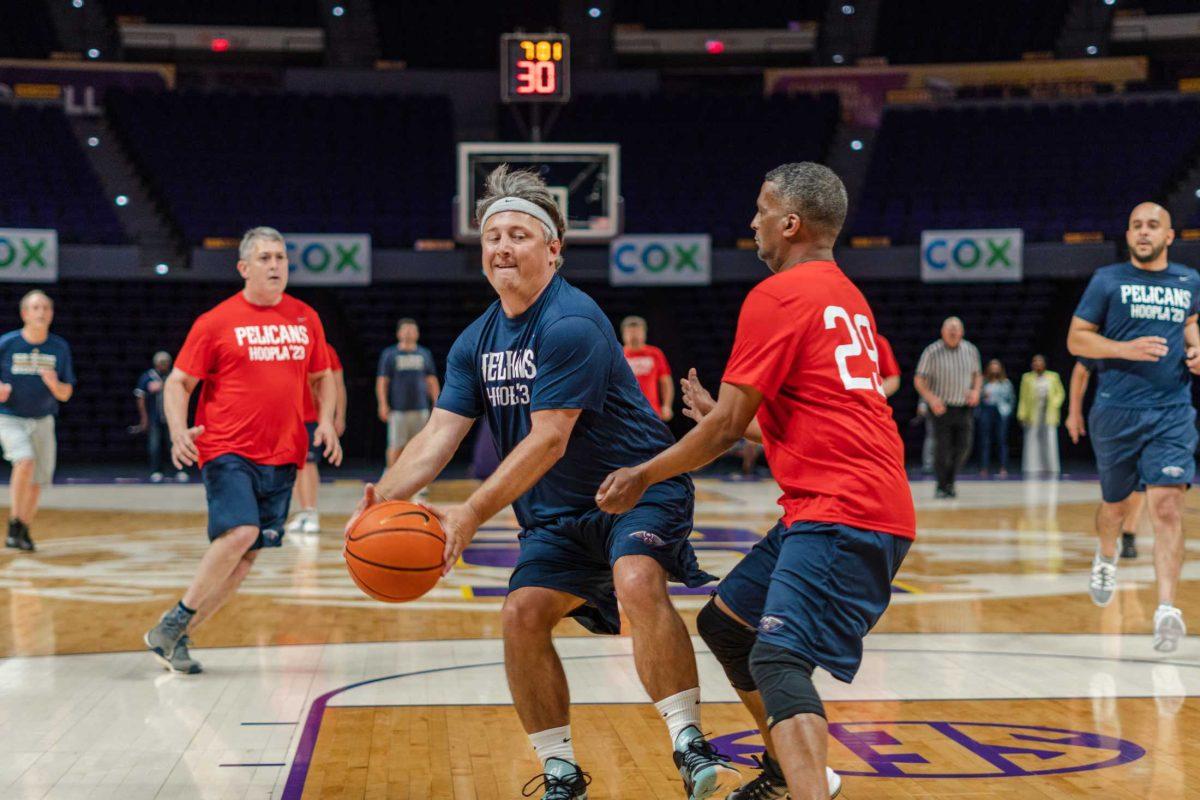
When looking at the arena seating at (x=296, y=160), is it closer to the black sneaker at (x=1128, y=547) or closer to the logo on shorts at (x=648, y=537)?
the black sneaker at (x=1128, y=547)

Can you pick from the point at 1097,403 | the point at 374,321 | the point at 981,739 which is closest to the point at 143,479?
the point at 374,321

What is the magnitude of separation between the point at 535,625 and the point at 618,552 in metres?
→ 0.31

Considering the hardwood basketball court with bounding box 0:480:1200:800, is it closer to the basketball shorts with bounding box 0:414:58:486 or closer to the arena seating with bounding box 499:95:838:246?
the basketball shorts with bounding box 0:414:58:486

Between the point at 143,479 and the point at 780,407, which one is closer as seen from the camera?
the point at 780,407

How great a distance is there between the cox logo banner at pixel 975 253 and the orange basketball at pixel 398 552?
58.9 ft

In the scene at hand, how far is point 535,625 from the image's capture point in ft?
12.2

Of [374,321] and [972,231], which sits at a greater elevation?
[972,231]

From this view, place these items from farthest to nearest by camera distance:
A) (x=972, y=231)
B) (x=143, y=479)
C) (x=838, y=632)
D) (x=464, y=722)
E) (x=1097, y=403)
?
(x=972, y=231)
(x=143, y=479)
(x=1097, y=403)
(x=464, y=722)
(x=838, y=632)

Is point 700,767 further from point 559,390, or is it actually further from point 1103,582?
point 1103,582

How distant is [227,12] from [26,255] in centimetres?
1060

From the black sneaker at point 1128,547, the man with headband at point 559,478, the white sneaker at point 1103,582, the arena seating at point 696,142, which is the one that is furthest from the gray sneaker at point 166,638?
the arena seating at point 696,142

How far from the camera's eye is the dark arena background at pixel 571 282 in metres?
4.58

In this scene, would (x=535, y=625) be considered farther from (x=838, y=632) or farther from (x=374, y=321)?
(x=374, y=321)

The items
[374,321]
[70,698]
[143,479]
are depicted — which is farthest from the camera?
[374,321]
